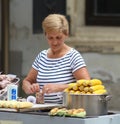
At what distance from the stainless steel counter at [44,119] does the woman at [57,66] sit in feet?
1.71

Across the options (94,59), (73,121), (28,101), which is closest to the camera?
(73,121)

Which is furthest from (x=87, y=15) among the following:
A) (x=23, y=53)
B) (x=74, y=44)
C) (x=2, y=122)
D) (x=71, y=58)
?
(x=2, y=122)

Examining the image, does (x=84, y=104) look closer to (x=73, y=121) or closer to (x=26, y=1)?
(x=73, y=121)

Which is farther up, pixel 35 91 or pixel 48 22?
pixel 48 22

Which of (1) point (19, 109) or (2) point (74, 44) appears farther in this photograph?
(2) point (74, 44)

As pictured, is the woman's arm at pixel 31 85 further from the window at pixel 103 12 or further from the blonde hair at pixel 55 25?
the window at pixel 103 12

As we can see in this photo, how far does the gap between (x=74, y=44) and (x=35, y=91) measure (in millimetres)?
5293

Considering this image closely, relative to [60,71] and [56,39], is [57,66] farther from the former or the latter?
[56,39]

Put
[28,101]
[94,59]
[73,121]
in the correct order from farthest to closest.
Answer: [94,59]
[28,101]
[73,121]

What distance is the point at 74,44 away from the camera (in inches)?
437

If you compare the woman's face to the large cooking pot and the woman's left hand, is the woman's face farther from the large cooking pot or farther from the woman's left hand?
A: the large cooking pot

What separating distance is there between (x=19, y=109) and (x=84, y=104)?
495 mm

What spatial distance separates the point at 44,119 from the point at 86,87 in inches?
16.1

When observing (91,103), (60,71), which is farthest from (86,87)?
(60,71)
